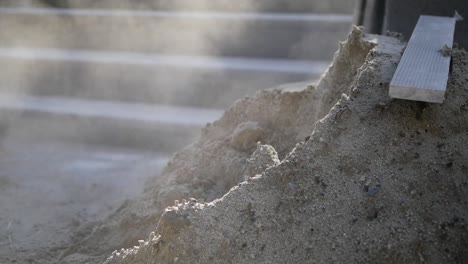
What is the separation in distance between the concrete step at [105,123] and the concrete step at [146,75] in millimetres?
154

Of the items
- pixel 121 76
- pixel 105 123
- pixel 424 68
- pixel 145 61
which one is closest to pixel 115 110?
pixel 105 123

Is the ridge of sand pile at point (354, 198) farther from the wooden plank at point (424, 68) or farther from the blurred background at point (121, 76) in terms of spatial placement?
the blurred background at point (121, 76)

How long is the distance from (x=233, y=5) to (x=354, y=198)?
4.45 m

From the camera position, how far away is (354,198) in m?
1.86

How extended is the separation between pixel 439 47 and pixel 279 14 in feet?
12.1

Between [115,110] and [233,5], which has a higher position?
[233,5]

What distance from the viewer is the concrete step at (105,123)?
4.59 meters

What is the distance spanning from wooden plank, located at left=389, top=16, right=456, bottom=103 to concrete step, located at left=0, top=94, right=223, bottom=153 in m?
2.26

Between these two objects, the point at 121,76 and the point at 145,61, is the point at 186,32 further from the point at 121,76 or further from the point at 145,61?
the point at 121,76

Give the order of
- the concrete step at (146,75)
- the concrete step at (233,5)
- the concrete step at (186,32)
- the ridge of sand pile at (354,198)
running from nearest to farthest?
the ridge of sand pile at (354,198)
the concrete step at (146,75)
the concrete step at (186,32)
the concrete step at (233,5)

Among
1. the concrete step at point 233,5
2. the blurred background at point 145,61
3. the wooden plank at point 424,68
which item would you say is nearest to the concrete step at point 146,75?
the blurred background at point 145,61

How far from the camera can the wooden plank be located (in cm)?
190

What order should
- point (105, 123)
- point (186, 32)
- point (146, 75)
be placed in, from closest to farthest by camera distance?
point (105, 123), point (146, 75), point (186, 32)

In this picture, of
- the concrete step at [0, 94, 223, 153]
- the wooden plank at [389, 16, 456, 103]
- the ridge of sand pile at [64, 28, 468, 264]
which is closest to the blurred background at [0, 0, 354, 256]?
the concrete step at [0, 94, 223, 153]
